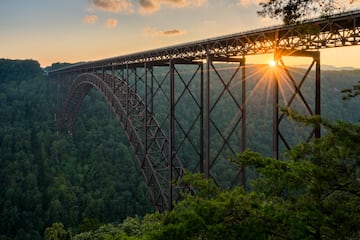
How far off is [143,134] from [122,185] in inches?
1152

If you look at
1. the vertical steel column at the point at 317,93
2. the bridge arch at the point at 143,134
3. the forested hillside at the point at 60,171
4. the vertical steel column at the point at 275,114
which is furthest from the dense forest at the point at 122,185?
the vertical steel column at the point at 317,93

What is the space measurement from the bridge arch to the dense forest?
1.83 m

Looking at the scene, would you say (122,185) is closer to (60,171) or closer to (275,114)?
(60,171)

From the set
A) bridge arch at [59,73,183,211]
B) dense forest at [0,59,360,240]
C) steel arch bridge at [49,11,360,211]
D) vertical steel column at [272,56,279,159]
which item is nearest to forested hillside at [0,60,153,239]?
dense forest at [0,59,360,240]

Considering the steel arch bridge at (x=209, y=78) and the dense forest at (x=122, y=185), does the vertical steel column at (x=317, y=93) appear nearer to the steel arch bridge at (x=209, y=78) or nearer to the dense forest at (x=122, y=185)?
the steel arch bridge at (x=209, y=78)

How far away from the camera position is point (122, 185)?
53969 millimetres

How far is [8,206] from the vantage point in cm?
4672

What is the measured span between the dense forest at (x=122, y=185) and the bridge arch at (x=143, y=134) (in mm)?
1825

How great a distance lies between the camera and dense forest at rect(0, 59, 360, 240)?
708cm

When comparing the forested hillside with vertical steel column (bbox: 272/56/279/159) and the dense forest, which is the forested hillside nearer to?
the dense forest

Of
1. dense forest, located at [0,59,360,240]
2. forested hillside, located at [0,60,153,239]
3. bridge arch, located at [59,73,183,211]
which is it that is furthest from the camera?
forested hillside, located at [0,60,153,239]

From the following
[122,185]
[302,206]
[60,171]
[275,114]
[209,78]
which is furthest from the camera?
[60,171]

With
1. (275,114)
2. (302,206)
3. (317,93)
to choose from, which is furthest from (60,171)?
(302,206)

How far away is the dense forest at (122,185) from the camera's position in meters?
7.08
